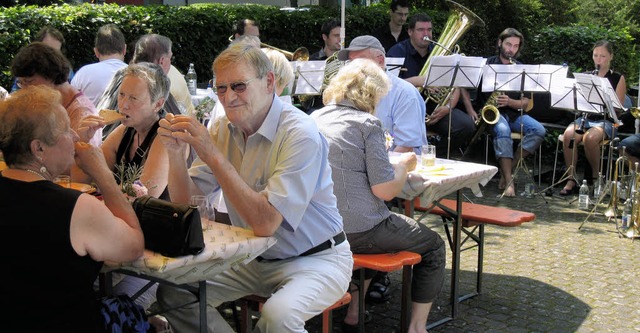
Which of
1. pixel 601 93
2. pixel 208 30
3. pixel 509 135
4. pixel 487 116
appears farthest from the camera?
pixel 208 30

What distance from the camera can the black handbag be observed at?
9.93 ft

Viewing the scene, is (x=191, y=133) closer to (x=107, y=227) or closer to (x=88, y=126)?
(x=107, y=227)

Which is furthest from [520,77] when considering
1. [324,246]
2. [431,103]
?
[324,246]

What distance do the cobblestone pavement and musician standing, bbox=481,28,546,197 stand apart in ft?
4.37

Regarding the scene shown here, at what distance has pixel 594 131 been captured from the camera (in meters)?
8.96

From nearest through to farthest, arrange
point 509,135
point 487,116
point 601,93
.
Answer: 1. point 601,93
2. point 509,135
3. point 487,116

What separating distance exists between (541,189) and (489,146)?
0.94 m

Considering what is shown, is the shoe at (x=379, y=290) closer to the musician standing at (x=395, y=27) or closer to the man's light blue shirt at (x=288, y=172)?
the man's light blue shirt at (x=288, y=172)

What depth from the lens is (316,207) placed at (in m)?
3.58

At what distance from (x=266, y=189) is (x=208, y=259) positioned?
41 centimetres

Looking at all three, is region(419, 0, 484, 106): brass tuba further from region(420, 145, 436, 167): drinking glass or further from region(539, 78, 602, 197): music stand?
region(420, 145, 436, 167): drinking glass

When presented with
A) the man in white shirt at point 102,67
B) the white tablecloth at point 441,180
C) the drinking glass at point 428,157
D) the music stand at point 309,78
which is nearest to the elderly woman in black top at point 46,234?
the white tablecloth at point 441,180

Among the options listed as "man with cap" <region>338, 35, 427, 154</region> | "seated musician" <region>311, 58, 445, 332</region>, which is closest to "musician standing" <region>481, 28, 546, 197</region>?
"man with cap" <region>338, 35, 427, 154</region>

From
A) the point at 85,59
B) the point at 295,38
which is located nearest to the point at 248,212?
the point at 85,59
